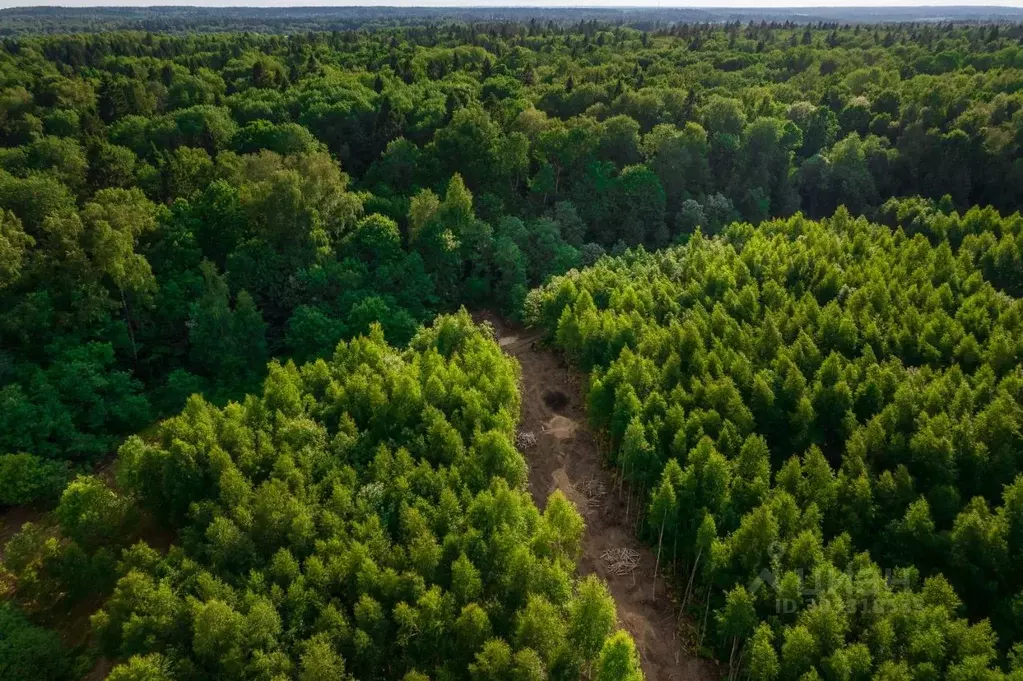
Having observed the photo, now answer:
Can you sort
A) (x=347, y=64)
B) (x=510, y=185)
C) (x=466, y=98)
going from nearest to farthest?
(x=510, y=185)
(x=466, y=98)
(x=347, y=64)

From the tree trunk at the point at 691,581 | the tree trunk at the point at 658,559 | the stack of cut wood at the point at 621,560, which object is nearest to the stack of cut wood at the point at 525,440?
the stack of cut wood at the point at 621,560

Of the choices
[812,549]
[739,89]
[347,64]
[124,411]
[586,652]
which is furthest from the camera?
[347,64]

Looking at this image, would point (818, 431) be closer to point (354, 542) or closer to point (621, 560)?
point (621, 560)

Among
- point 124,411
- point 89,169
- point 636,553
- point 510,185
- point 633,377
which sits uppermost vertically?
point 89,169

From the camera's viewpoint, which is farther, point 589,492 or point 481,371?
point 481,371

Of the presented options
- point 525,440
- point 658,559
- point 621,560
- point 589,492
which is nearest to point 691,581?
point 658,559

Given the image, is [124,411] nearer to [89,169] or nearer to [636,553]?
[89,169]

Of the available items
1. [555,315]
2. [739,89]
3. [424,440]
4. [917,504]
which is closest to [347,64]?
[739,89]
